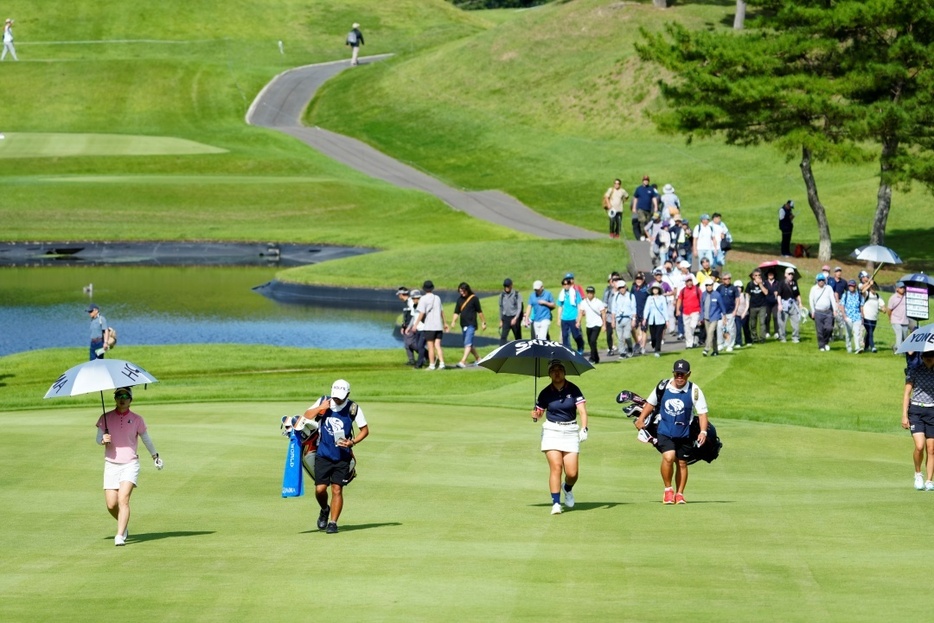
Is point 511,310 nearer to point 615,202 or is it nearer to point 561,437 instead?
point 615,202

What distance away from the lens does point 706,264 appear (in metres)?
36.8

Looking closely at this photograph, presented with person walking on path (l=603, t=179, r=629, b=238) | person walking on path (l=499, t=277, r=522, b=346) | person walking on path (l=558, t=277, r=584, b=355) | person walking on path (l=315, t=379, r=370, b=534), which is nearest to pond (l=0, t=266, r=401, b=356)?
person walking on path (l=499, t=277, r=522, b=346)

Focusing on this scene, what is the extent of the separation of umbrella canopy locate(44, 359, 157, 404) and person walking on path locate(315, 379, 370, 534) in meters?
1.93

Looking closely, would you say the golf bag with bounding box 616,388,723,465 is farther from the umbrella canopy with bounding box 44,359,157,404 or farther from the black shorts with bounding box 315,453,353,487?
the umbrella canopy with bounding box 44,359,157,404

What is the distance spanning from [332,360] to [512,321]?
483cm

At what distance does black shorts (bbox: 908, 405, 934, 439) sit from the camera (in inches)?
742

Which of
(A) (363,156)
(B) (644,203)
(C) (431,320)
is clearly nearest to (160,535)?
(C) (431,320)

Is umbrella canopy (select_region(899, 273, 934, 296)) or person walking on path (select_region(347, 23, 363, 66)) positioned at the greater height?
person walking on path (select_region(347, 23, 363, 66))

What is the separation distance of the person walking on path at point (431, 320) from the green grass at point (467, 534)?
10.3m

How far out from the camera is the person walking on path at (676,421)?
1706cm

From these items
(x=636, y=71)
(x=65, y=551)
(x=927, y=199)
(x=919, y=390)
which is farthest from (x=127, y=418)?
(x=636, y=71)

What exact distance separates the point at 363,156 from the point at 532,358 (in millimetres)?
64938

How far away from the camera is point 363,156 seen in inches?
3221

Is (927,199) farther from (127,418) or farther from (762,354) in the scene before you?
(127,418)
